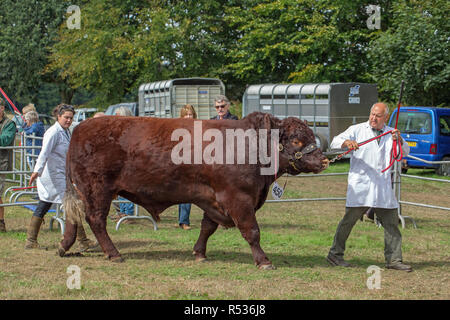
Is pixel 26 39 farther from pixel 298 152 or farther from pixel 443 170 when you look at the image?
pixel 298 152

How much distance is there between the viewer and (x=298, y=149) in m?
7.24

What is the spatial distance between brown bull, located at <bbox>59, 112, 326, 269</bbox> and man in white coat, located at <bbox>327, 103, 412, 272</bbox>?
454 mm

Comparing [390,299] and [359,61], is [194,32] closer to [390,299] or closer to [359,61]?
[359,61]

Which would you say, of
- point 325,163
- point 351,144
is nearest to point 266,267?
point 325,163

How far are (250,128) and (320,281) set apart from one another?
1.84 meters

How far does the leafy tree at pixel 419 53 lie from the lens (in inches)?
808

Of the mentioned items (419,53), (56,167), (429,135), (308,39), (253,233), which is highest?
(308,39)

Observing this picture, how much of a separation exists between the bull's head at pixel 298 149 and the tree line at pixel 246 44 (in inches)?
563

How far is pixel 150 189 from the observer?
7.29 meters

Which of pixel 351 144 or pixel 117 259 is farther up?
pixel 351 144

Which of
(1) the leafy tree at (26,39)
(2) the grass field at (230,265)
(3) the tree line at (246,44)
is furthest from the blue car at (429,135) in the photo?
(1) the leafy tree at (26,39)

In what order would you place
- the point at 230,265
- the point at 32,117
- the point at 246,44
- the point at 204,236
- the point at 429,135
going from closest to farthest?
1. the point at 230,265
2. the point at 204,236
3. the point at 32,117
4. the point at 429,135
5. the point at 246,44

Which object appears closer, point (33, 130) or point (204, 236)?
point (204, 236)

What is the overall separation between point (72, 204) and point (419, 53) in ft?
51.5
